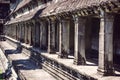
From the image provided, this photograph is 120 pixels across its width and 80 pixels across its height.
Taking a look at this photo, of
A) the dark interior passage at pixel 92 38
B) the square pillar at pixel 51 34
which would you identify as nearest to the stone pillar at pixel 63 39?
the dark interior passage at pixel 92 38

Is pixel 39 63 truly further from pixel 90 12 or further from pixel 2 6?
pixel 2 6

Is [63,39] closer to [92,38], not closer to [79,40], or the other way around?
[92,38]

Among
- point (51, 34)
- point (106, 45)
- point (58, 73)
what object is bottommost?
point (58, 73)

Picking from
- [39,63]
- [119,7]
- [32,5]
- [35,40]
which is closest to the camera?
[119,7]

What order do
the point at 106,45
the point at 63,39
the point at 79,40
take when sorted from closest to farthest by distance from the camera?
1. the point at 106,45
2. the point at 79,40
3. the point at 63,39

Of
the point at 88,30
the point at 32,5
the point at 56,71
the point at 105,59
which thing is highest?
the point at 32,5

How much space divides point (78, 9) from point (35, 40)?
10.6 m

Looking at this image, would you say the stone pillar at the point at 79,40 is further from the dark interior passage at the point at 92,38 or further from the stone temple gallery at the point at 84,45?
the dark interior passage at the point at 92,38

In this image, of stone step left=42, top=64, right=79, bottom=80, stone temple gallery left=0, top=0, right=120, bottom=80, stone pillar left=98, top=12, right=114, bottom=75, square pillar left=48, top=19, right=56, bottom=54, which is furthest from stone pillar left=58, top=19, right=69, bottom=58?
stone pillar left=98, top=12, right=114, bottom=75

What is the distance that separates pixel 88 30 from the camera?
14844 mm

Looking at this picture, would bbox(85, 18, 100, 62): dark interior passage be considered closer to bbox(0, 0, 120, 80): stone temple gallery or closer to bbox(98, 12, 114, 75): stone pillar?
bbox(0, 0, 120, 80): stone temple gallery

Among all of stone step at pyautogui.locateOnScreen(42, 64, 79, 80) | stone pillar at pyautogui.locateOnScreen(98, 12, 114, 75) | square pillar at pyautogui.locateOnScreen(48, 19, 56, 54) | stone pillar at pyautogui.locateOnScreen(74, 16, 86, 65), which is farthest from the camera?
square pillar at pyautogui.locateOnScreen(48, 19, 56, 54)

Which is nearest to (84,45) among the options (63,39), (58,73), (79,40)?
(79,40)

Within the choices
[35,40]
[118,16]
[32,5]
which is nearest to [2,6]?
[32,5]
